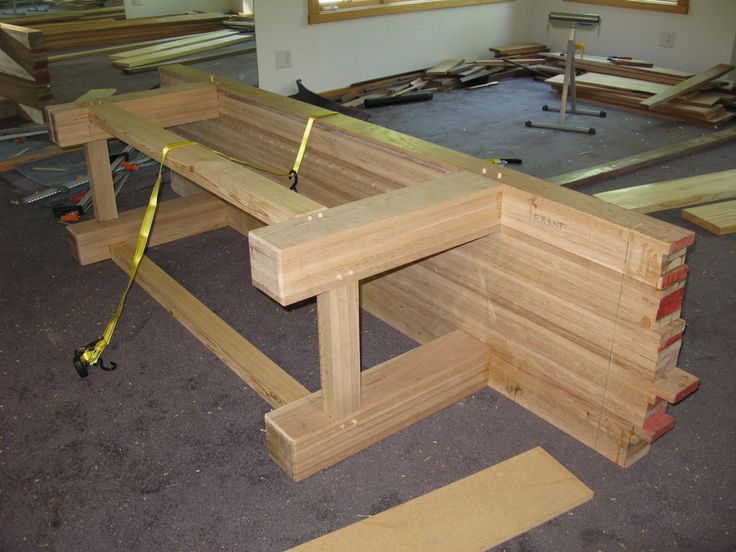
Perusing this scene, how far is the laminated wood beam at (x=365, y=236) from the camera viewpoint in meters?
1.87

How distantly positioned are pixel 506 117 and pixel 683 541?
189 inches

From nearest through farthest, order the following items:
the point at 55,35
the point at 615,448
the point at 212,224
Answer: the point at 615,448 < the point at 212,224 < the point at 55,35

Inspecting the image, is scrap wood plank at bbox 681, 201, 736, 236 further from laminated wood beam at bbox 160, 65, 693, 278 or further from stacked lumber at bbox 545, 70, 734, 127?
stacked lumber at bbox 545, 70, 734, 127

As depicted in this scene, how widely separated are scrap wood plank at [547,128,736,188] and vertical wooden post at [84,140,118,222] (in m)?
2.56

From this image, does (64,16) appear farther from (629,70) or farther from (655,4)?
(655,4)

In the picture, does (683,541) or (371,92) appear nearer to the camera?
(683,541)

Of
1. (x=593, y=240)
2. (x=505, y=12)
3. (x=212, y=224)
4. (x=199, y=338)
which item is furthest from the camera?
(x=505, y=12)

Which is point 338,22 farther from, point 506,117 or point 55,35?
point 55,35

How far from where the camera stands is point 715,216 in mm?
4004

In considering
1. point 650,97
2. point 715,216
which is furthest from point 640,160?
point 650,97

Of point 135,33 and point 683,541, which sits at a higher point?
point 135,33

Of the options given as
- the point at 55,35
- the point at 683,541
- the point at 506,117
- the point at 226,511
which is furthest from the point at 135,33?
the point at 683,541

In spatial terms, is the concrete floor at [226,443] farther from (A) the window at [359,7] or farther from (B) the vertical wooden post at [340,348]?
(A) the window at [359,7]

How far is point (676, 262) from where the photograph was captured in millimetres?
1964
